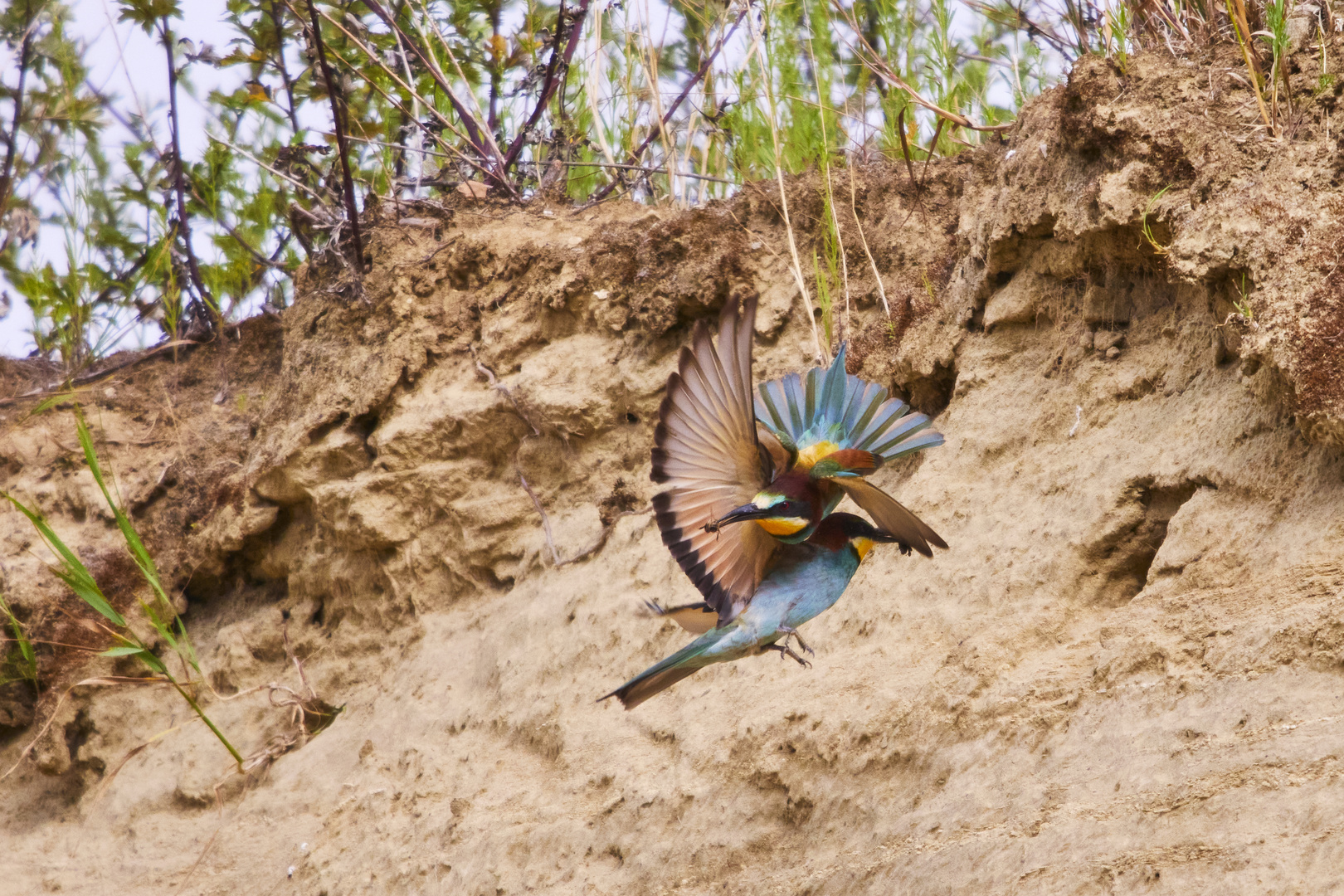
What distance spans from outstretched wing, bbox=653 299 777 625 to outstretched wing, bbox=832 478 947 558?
173 mm

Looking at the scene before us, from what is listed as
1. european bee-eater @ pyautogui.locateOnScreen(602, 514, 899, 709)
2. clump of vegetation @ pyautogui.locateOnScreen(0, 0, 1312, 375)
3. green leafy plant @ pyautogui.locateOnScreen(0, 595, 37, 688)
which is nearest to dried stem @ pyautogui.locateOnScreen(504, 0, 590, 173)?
clump of vegetation @ pyautogui.locateOnScreen(0, 0, 1312, 375)

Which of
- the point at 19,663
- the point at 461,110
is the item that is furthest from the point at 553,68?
the point at 19,663

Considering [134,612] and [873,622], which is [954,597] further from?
[134,612]

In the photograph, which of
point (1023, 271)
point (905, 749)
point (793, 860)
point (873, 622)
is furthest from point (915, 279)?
point (793, 860)

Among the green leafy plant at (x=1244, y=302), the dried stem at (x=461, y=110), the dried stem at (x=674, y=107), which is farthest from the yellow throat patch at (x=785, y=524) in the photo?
the dried stem at (x=461, y=110)

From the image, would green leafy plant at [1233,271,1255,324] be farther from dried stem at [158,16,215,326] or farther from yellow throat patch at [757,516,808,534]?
dried stem at [158,16,215,326]

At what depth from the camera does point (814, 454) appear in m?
2.31

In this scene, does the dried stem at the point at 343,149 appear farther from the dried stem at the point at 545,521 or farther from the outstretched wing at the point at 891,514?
the outstretched wing at the point at 891,514

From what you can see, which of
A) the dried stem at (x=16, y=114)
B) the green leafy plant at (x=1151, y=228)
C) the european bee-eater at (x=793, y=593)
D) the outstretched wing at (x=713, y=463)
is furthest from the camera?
the dried stem at (x=16, y=114)

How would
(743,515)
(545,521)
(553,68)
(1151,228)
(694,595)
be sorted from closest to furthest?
(743,515)
(1151,228)
(694,595)
(545,521)
(553,68)

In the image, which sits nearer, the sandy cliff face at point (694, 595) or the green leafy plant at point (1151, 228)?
the sandy cliff face at point (694, 595)

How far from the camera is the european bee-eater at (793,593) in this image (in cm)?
242

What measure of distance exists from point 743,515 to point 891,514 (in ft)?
1.03

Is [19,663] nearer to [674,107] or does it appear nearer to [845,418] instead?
[674,107]
